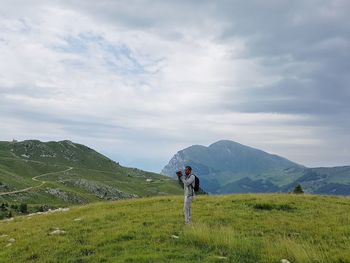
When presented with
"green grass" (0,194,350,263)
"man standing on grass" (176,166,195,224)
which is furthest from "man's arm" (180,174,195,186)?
"green grass" (0,194,350,263)

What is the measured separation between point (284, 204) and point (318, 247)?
45.1 feet

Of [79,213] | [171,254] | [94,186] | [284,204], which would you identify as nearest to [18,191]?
[94,186]

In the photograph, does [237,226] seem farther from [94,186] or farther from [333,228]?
[94,186]

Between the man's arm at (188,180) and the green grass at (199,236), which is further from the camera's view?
the man's arm at (188,180)

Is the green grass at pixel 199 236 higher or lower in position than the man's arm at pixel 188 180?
lower

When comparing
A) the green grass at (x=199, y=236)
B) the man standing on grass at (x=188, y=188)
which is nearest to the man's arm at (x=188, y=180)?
the man standing on grass at (x=188, y=188)

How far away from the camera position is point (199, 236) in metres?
19.5

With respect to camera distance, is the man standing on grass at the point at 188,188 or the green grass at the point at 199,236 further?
the man standing on grass at the point at 188,188

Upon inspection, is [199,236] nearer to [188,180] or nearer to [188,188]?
[188,188]

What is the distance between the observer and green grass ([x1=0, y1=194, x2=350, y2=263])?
16913 millimetres

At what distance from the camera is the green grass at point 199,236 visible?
16.9 m

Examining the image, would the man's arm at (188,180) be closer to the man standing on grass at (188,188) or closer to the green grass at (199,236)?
the man standing on grass at (188,188)

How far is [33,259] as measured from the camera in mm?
18438

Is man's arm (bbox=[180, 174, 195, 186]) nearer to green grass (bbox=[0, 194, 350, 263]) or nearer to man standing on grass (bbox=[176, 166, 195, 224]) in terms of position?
man standing on grass (bbox=[176, 166, 195, 224])
